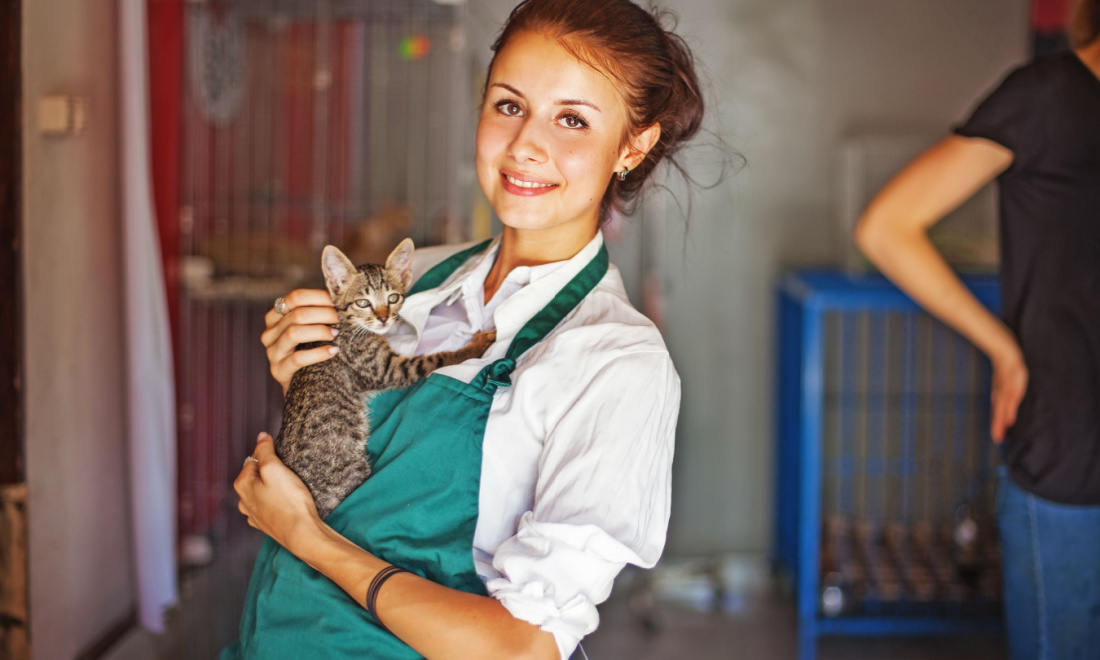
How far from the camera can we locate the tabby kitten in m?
1.26

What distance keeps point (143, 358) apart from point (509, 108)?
1.52 metres

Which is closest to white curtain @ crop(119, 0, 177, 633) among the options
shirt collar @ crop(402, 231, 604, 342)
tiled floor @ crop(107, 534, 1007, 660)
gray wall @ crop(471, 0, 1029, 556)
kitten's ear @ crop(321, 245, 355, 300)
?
tiled floor @ crop(107, 534, 1007, 660)

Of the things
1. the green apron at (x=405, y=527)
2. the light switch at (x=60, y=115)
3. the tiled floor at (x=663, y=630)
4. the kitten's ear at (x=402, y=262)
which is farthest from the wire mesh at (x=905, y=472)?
the light switch at (x=60, y=115)

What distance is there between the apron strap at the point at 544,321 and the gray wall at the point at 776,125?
2.26 meters

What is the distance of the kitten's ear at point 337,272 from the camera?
55.7 inches

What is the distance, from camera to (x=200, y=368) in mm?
3418

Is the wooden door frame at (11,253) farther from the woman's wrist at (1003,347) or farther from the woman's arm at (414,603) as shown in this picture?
the woman's wrist at (1003,347)

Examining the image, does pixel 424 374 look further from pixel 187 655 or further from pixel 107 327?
pixel 187 655

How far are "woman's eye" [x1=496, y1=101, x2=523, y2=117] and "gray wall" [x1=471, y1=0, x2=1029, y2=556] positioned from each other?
2.32 metres

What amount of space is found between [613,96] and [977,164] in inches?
35.7

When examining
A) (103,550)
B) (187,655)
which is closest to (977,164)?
(103,550)

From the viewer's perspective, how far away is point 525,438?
1.15m

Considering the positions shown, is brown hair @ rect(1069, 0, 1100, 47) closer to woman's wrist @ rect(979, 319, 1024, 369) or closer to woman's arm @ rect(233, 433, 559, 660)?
woman's wrist @ rect(979, 319, 1024, 369)

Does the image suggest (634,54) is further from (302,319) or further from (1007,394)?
(1007,394)
